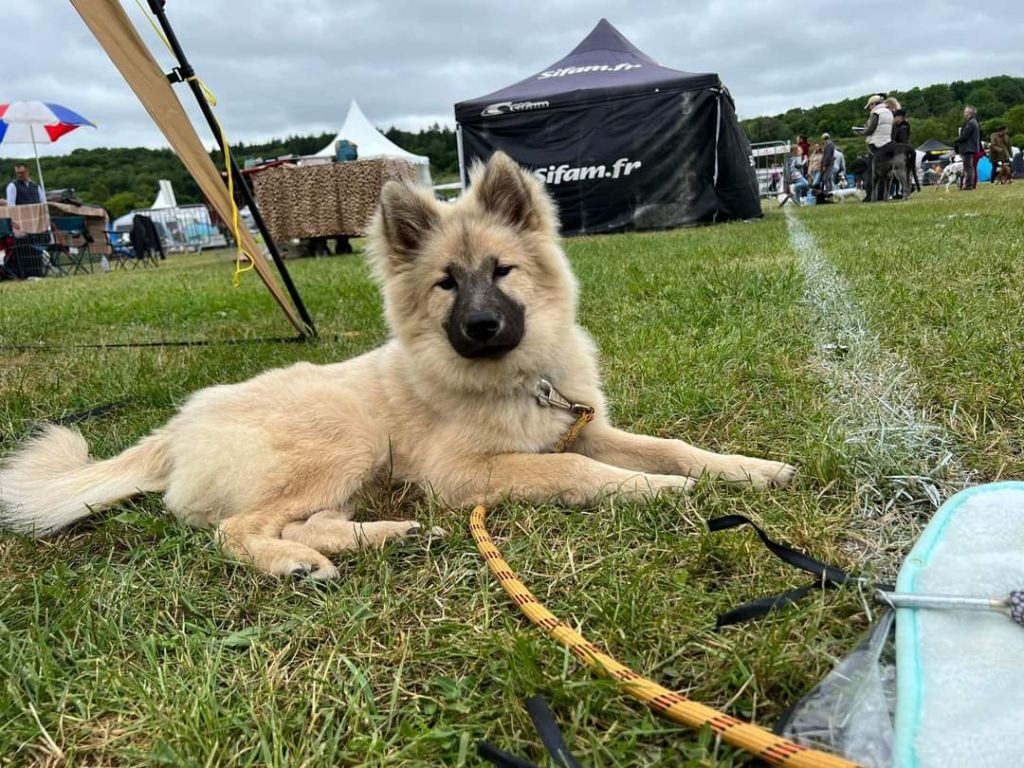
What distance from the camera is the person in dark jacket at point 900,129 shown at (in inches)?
606

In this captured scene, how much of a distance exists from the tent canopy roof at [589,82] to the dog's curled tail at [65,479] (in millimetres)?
10769

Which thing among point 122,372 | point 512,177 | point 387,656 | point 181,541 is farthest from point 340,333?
point 387,656

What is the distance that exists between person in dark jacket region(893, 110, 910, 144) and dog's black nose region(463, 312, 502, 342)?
17.0 meters

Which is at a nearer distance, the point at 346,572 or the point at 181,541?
the point at 346,572

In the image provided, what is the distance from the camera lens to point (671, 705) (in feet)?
3.41

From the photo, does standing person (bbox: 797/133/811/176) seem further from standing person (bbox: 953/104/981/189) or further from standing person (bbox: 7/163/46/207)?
standing person (bbox: 7/163/46/207)

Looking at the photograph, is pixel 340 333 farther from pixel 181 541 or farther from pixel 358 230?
pixel 358 230

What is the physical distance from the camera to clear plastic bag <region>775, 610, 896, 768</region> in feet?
3.02

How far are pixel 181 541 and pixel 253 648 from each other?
637mm

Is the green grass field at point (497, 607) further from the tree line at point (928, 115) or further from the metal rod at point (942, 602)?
the tree line at point (928, 115)

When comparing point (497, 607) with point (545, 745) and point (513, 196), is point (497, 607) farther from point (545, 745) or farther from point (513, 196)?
point (513, 196)

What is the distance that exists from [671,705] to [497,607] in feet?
1.62

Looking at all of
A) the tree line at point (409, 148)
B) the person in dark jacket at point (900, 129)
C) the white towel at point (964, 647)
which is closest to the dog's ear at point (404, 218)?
the white towel at point (964, 647)

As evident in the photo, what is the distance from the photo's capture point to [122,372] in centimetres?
359
